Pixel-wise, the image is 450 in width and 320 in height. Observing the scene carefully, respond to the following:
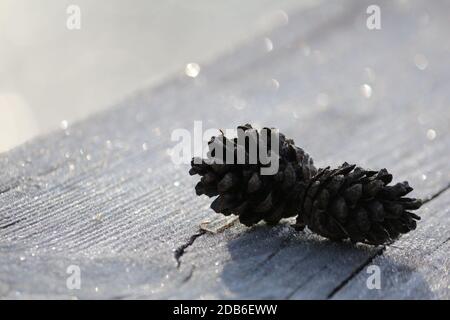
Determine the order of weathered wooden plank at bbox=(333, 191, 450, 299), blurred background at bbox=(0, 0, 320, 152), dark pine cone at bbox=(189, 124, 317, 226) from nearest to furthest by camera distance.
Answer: weathered wooden plank at bbox=(333, 191, 450, 299), dark pine cone at bbox=(189, 124, 317, 226), blurred background at bbox=(0, 0, 320, 152)

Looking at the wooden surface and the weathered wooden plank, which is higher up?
the wooden surface

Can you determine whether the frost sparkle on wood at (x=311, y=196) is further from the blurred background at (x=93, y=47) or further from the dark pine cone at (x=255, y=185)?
the blurred background at (x=93, y=47)

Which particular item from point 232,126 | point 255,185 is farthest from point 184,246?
point 232,126

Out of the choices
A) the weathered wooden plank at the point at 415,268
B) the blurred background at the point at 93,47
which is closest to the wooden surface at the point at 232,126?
the weathered wooden plank at the point at 415,268

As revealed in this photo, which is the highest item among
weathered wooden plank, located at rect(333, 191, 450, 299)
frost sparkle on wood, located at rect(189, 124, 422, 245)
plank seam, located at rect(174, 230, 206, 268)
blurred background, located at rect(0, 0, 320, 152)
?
blurred background, located at rect(0, 0, 320, 152)

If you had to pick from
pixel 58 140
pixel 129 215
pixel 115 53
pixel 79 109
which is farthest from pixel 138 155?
pixel 115 53

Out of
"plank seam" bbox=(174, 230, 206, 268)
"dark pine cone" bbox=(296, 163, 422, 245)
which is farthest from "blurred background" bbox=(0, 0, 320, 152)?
"dark pine cone" bbox=(296, 163, 422, 245)

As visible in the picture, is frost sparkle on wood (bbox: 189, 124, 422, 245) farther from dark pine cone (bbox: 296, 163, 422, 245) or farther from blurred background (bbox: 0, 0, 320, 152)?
blurred background (bbox: 0, 0, 320, 152)
